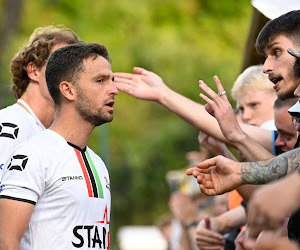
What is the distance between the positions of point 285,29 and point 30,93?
1726 millimetres

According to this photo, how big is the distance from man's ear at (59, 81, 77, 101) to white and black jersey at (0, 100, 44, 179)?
1.21ft

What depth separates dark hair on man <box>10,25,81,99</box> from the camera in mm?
4875

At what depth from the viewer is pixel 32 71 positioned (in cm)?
486

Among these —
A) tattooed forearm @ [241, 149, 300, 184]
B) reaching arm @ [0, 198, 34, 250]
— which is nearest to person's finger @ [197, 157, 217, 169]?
tattooed forearm @ [241, 149, 300, 184]

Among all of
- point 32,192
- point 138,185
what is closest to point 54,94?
point 32,192

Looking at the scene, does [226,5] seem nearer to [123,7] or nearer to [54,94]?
[123,7]

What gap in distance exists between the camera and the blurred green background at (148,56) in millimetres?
20359

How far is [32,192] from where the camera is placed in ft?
12.7

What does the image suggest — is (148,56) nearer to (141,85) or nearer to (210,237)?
(210,237)

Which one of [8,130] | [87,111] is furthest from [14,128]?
[87,111]

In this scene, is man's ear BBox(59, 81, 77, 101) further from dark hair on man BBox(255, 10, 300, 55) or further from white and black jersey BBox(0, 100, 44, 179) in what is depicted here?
dark hair on man BBox(255, 10, 300, 55)

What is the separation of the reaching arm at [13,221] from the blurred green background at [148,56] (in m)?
12.7

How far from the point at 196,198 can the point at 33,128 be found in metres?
5.15

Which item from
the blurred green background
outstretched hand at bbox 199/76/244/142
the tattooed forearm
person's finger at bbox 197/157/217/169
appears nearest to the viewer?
the tattooed forearm
